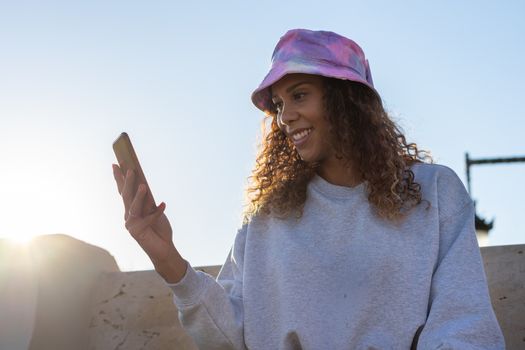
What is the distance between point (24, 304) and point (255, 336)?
118cm

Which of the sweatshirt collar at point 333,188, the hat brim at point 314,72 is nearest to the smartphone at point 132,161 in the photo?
the hat brim at point 314,72

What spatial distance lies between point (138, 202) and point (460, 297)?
3.67ft

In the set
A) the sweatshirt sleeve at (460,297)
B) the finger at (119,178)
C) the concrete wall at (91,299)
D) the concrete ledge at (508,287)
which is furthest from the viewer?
the concrete wall at (91,299)

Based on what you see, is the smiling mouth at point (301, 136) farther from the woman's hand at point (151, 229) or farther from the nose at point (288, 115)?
the woman's hand at point (151, 229)

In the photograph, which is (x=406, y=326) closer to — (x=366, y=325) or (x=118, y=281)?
(x=366, y=325)

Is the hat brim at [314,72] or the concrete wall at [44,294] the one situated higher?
the hat brim at [314,72]

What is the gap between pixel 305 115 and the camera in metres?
3.33

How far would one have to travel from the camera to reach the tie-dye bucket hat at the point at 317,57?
10.7 feet

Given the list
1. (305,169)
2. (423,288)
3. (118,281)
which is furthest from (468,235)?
(118,281)

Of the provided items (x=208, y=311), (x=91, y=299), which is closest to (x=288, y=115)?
(x=208, y=311)

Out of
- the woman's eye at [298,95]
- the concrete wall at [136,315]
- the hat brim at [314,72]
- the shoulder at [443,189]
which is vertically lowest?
the concrete wall at [136,315]

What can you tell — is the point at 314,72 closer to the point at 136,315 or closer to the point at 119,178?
the point at 119,178

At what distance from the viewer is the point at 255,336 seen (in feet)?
10.9

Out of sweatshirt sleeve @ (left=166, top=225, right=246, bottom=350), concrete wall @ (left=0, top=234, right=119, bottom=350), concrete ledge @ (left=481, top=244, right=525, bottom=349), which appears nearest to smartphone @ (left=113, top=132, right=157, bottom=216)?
sweatshirt sleeve @ (left=166, top=225, right=246, bottom=350)
